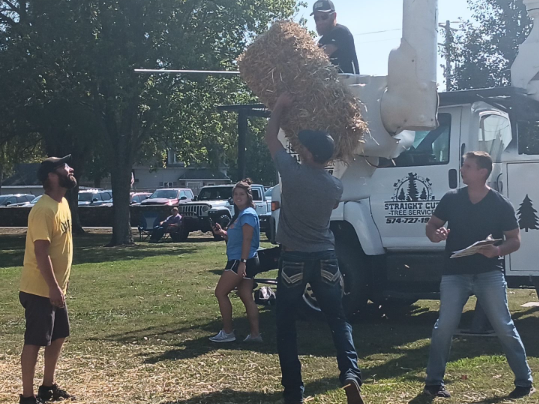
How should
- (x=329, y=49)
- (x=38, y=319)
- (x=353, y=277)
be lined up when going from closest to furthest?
1. (x=38, y=319)
2. (x=329, y=49)
3. (x=353, y=277)

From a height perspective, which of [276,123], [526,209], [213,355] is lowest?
[213,355]

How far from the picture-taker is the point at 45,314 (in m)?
5.82

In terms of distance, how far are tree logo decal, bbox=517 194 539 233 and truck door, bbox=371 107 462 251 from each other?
2.49ft

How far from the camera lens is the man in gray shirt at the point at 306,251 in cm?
562

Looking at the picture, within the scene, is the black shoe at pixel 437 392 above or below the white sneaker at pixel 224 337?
above

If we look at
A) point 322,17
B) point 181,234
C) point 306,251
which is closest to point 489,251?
point 306,251

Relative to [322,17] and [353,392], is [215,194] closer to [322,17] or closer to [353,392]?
[322,17]

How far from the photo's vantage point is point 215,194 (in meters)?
30.7

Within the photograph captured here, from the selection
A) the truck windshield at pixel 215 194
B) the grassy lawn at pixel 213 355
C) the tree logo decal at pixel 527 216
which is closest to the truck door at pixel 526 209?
the tree logo decal at pixel 527 216

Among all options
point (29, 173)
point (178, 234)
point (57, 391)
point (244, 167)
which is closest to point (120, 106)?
point (178, 234)

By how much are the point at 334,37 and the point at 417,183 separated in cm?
226

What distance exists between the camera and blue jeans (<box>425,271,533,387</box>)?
5840 mm

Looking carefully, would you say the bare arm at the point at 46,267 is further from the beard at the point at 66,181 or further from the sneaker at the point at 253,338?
the sneaker at the point at 253,338

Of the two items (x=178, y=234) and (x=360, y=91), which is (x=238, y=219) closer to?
(x=360, y=91)
